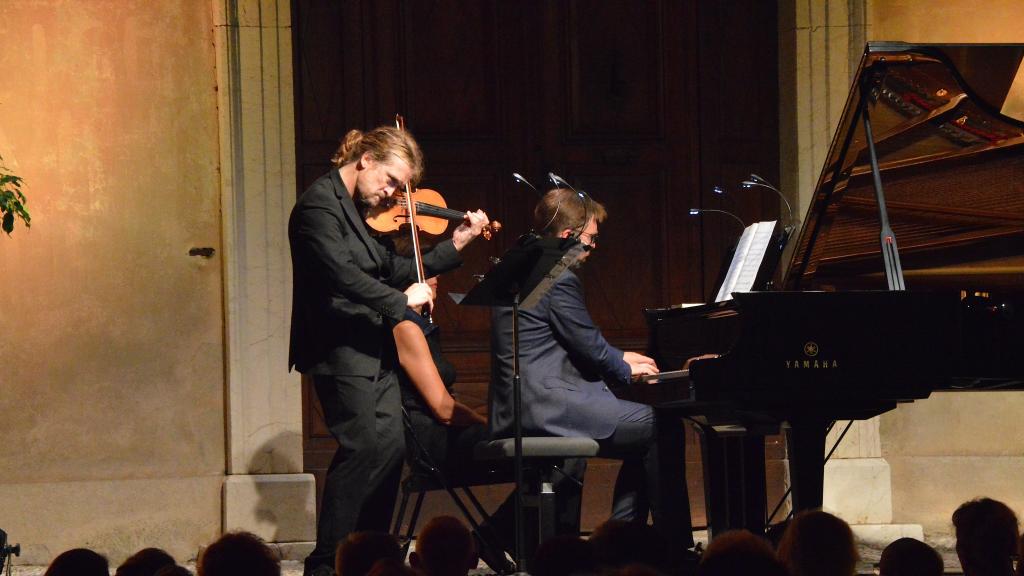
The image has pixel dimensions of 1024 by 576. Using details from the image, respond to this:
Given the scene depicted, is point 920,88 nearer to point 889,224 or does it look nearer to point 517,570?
point 889,224

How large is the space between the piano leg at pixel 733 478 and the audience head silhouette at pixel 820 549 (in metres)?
2.00

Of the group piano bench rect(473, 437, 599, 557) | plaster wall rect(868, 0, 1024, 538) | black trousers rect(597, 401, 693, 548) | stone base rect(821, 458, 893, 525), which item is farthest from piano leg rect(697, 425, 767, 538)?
plaster wall rect(868, 0, 1024, 538)

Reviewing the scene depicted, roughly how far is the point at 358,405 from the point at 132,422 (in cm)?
203

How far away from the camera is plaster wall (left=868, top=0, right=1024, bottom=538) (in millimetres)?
6617

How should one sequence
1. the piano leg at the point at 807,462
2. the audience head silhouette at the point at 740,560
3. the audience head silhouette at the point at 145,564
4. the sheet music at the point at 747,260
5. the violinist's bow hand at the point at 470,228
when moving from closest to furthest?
the audience head silhouette at the point at 740,560, the audience head silhouette at the point at 145,564, the piano leg at the point at 807,462, the sheet music at the point at 747,260, the violinist's bow hand at the point at 470,228

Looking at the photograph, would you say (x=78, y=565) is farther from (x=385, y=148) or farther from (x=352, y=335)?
(x=385, y=148)

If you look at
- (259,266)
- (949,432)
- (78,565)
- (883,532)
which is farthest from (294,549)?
(78,565)

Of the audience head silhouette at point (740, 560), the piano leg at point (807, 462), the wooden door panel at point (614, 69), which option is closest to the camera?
the audience head silhouette at point (740, 560)

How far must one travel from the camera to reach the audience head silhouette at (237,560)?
278cm

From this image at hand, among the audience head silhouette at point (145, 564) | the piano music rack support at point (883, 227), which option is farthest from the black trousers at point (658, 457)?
the audience head silhouette at point (145, 564)

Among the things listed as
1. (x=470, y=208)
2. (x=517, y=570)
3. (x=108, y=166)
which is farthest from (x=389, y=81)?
(x=517, y=570)

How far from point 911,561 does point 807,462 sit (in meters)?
1.39

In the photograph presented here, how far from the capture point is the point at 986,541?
10.0ft

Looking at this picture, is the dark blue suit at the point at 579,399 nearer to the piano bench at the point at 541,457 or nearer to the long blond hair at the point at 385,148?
the piano bench at the point at 541,457
